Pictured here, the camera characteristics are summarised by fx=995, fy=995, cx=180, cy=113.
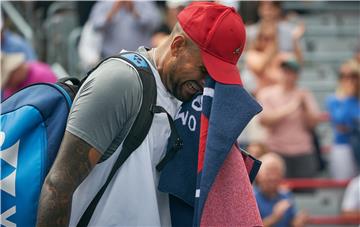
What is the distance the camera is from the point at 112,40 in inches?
371

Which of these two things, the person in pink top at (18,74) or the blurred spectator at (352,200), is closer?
the person in pink top at (18,74)

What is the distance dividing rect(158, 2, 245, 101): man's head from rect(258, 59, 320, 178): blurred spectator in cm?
554

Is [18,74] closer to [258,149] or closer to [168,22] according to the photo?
[258,149]

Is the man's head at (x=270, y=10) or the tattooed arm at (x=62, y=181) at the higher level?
the tattooed arm at (x=62, y=181)

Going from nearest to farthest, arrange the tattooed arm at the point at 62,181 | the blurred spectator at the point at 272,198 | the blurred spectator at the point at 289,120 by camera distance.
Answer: the tattooed arm at the point at 62,181 < the blurred spectator at the point at 272,198 < the blurred spectator at the point at 289,120

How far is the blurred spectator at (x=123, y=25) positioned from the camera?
30.8 ft

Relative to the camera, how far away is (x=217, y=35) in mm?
3461

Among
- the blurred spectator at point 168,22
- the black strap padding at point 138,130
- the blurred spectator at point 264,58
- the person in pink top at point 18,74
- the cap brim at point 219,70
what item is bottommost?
the blurred spectator at point 264,58

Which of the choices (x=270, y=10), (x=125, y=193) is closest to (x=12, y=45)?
(x=270, y=10)

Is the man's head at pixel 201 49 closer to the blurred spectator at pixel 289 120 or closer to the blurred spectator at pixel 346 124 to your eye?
the blurred spectator at pixel 289 120

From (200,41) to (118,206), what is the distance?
64 cm

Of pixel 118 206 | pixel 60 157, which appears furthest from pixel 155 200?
pixel 60 157

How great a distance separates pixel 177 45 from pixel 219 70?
180mm

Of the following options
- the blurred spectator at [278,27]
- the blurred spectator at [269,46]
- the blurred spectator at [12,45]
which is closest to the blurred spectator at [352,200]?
the blurred spectator at [269,46]
